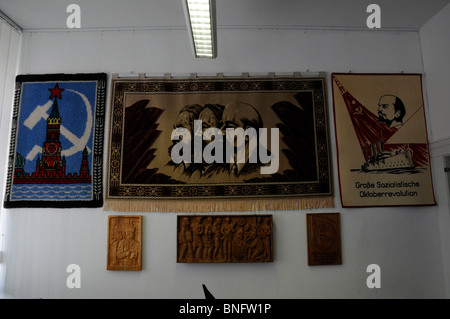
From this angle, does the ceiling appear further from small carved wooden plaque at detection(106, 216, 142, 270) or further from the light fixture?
small carved wooden plaque at detection(106, 216, 142, 270)

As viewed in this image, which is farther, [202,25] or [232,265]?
[232,265]

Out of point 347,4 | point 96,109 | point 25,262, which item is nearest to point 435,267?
point 347,4

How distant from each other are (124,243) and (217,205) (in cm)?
105

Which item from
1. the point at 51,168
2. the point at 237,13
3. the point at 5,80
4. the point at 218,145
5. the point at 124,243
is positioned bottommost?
the point at 124,243

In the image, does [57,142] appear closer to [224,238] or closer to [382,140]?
[224,238]

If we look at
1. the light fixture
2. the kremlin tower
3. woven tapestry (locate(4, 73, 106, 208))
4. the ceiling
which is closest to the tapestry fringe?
woven tapestry (locate(4, 73, 106, 208))

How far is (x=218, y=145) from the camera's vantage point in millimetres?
3395

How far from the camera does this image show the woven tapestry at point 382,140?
335 centimetres

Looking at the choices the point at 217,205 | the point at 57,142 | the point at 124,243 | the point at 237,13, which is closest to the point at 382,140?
the point at 217,205

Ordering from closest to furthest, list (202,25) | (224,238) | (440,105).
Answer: (202,25) < (224,238) < (440,105)

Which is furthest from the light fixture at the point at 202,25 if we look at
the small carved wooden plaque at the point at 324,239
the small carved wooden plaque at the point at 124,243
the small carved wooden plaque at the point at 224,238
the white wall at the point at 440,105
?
the white wall at the point at 440,105

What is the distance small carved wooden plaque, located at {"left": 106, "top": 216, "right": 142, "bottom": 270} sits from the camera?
3.21 metres

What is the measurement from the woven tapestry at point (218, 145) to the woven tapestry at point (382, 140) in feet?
0.72

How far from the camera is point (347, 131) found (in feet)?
11.3
